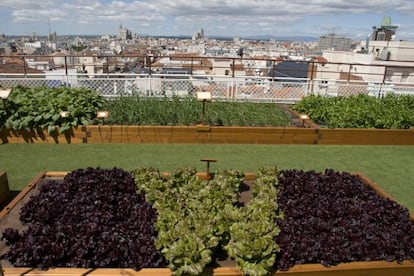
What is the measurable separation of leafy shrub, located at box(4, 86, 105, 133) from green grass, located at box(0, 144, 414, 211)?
396mm

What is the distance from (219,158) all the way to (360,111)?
11.3ft

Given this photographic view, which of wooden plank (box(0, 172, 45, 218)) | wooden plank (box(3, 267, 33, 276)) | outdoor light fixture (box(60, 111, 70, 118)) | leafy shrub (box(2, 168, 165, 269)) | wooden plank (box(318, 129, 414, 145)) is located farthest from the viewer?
wooden plank (box(318, 129, 414, 145))

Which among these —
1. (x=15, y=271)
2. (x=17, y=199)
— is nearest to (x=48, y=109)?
(x=17, y=199)

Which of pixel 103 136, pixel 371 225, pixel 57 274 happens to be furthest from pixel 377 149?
pixel 57 274

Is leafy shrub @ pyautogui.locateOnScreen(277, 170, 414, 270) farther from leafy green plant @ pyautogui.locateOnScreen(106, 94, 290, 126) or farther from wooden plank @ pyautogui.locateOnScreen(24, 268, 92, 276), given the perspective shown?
leafy green plant @ pyautogui.locateOnScreen(106, 94, 290, 126)

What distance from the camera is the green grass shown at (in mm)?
5293

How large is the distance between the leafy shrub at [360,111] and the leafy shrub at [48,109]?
16.1ft

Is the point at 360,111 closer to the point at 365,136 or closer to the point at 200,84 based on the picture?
the point at 365,136

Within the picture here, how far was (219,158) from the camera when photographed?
5.82 metres

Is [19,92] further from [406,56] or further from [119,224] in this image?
[406,56]

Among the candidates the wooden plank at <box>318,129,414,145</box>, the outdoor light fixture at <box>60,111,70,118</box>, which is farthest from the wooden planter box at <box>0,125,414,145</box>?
the outdoor light fixture at <box>60,111,70,118</box>

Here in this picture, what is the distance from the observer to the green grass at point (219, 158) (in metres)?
5.29

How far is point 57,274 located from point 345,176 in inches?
140

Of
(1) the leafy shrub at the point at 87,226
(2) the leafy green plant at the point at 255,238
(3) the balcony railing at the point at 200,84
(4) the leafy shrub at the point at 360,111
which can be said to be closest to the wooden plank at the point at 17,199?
(1) the leafy shrub at the point at 87,226
